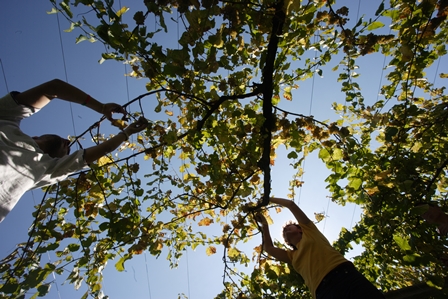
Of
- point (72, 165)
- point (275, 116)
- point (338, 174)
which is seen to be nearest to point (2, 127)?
point (72, 165)

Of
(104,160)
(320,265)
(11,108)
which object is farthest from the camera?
(104,160)

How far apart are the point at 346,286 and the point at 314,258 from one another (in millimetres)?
267

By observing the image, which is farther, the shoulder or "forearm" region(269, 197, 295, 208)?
"forearm" region(269, 197, 295, 208)

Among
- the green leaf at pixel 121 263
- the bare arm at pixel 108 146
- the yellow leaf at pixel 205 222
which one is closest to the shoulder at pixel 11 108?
the bare arm at pixel 108 146

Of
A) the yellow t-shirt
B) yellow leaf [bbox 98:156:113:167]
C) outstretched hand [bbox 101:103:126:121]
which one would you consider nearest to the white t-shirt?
outstretched hand [bbox 101:103:126:121]

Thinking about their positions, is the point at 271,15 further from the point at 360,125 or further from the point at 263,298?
the point at 263,298

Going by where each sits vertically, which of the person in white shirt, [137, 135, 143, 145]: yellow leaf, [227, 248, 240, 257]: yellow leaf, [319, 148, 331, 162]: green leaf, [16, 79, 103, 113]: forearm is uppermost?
[137, 135, 143, 145]: yellow leaf

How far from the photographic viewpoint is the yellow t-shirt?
150cm

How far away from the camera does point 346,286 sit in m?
1.35

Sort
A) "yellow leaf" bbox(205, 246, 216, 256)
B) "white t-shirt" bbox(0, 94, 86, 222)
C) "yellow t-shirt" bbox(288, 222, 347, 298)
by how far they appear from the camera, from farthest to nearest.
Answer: "yellow leaf" bbox(205, 246, 216, 256)
"yellow t-shirt" bbox(288, 222, 347, 298)
"white t-shirt" bbox(0, 94, 86, 222)

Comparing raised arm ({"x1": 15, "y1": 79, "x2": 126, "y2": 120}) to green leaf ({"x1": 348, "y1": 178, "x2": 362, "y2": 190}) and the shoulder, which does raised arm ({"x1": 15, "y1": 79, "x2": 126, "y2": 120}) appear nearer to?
the shoulder

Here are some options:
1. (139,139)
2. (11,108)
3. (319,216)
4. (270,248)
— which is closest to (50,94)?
(11,108)

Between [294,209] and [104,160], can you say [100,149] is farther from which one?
[294,209]

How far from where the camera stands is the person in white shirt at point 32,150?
0.87 metres
